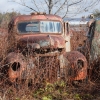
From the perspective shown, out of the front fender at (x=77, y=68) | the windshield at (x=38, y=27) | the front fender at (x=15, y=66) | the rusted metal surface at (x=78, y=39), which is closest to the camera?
the front fender at (x=15, y=66)

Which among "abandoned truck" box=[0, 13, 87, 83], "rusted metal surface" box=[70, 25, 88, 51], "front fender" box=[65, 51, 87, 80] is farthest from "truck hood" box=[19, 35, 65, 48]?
"rusted metal surface" box=[70, 25, 88, 51]

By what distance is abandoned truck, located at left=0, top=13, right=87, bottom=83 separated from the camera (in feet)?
20.8

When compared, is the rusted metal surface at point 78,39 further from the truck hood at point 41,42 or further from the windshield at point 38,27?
the truck hood at point 41,42

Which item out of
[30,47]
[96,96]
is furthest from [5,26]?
[96,96]

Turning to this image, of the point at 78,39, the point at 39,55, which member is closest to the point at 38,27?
the point at 39,55

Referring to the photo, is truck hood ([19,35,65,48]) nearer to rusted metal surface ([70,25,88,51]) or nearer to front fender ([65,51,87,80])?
front fender ([65,51,87,80])

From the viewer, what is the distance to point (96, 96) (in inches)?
251

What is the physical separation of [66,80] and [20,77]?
1.18 metres

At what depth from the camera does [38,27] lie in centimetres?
800

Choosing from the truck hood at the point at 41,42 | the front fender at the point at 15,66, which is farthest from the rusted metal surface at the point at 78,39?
the front fender at the point at 15,66

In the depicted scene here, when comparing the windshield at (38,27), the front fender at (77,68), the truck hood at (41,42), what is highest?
the windshield at (38,27)

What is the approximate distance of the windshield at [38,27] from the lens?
794 centimetres

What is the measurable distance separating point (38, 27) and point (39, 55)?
1432 millimetres

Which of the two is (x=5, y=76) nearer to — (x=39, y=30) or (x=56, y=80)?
(x=56, y=80)
